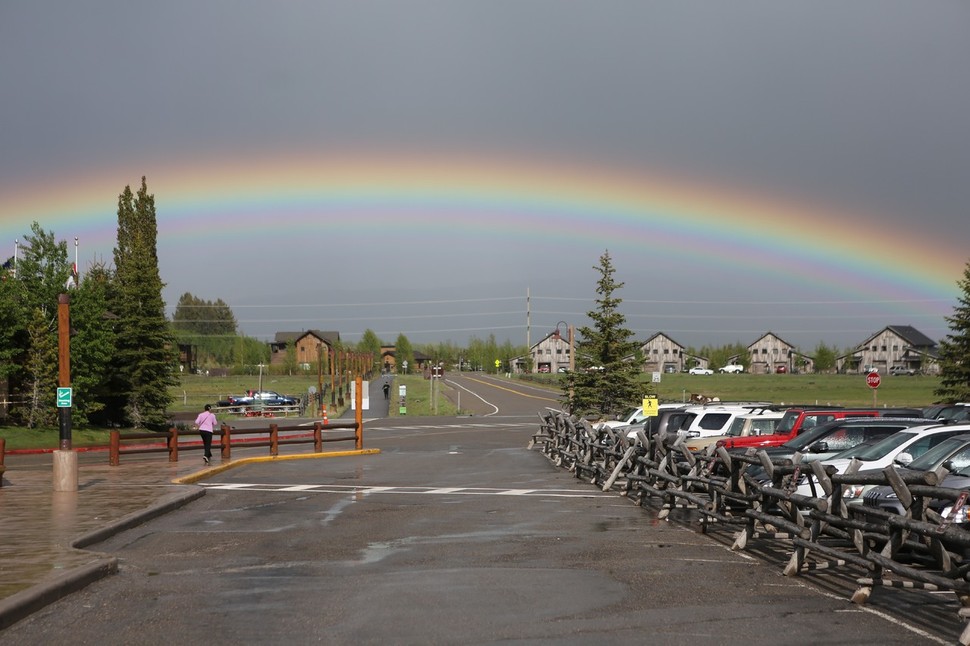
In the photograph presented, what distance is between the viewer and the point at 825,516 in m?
11.2

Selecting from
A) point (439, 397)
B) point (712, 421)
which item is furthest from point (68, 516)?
point (439, 397)

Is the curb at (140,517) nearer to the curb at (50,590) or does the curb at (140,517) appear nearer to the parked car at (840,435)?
the curb at (50,590)

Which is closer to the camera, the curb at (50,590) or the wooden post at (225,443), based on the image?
the curb at (50,590)

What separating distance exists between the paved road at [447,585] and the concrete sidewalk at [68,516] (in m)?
0.23

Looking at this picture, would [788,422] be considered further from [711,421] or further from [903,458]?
[903,458]

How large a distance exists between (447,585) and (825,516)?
4251mm

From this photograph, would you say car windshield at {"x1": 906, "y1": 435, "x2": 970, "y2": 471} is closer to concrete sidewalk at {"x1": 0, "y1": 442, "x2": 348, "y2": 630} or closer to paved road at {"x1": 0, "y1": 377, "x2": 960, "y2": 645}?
paved road at {"x1": 0, "y1": 377, "x2": 960, "y2": 645}

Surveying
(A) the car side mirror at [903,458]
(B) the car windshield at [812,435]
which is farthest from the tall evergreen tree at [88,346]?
(A) the car side mirror at [903,458]

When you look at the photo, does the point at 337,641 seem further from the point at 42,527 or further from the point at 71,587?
the point at 42,527

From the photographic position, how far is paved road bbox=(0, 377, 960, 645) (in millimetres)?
8617

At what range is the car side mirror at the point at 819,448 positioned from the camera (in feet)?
64.9

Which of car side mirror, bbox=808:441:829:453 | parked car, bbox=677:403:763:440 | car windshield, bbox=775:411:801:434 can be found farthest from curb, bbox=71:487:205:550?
car windshield, bbox=775:411:801:434

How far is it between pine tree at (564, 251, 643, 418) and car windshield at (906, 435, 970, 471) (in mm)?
41732

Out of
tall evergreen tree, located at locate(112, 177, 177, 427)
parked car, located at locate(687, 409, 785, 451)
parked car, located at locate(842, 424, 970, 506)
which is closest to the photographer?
parked car, located at locate(842, 424, 970, 506)
